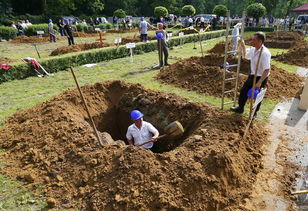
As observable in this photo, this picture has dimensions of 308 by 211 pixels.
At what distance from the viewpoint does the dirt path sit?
365 cm

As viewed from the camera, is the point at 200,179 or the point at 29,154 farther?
the point at 29,154

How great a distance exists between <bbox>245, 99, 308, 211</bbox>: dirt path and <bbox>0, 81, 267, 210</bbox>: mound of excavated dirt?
0.67 ft

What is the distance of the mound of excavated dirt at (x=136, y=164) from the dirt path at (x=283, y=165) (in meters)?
0.20

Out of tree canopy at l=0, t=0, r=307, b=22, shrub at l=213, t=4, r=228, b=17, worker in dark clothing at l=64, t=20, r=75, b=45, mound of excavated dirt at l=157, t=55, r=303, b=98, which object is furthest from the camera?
tree canopy at l=0, t=0, r=307, b=22

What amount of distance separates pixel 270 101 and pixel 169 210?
5.87 meters

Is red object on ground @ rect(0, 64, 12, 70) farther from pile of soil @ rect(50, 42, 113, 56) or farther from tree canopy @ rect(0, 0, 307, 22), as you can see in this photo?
tree canopy @ rect(0, 0, 307, 22)

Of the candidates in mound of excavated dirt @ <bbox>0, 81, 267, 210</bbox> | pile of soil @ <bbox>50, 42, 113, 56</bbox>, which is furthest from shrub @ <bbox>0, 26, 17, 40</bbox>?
mound of excavated dirt @ <bbox>0, 81, 267, 210</bbox>

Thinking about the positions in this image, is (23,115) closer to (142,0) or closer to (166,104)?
(166,104)

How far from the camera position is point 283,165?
4.47 metres

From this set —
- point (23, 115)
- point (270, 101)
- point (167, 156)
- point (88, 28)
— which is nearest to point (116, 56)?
point (23, 115)

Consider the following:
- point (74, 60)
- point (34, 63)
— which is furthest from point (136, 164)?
point (74, 60)

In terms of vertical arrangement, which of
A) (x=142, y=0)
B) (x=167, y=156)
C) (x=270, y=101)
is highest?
(x=142, y=0)

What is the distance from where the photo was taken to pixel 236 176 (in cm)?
393

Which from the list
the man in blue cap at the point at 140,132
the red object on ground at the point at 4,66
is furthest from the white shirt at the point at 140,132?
the red object on ground at the point at 4,66
